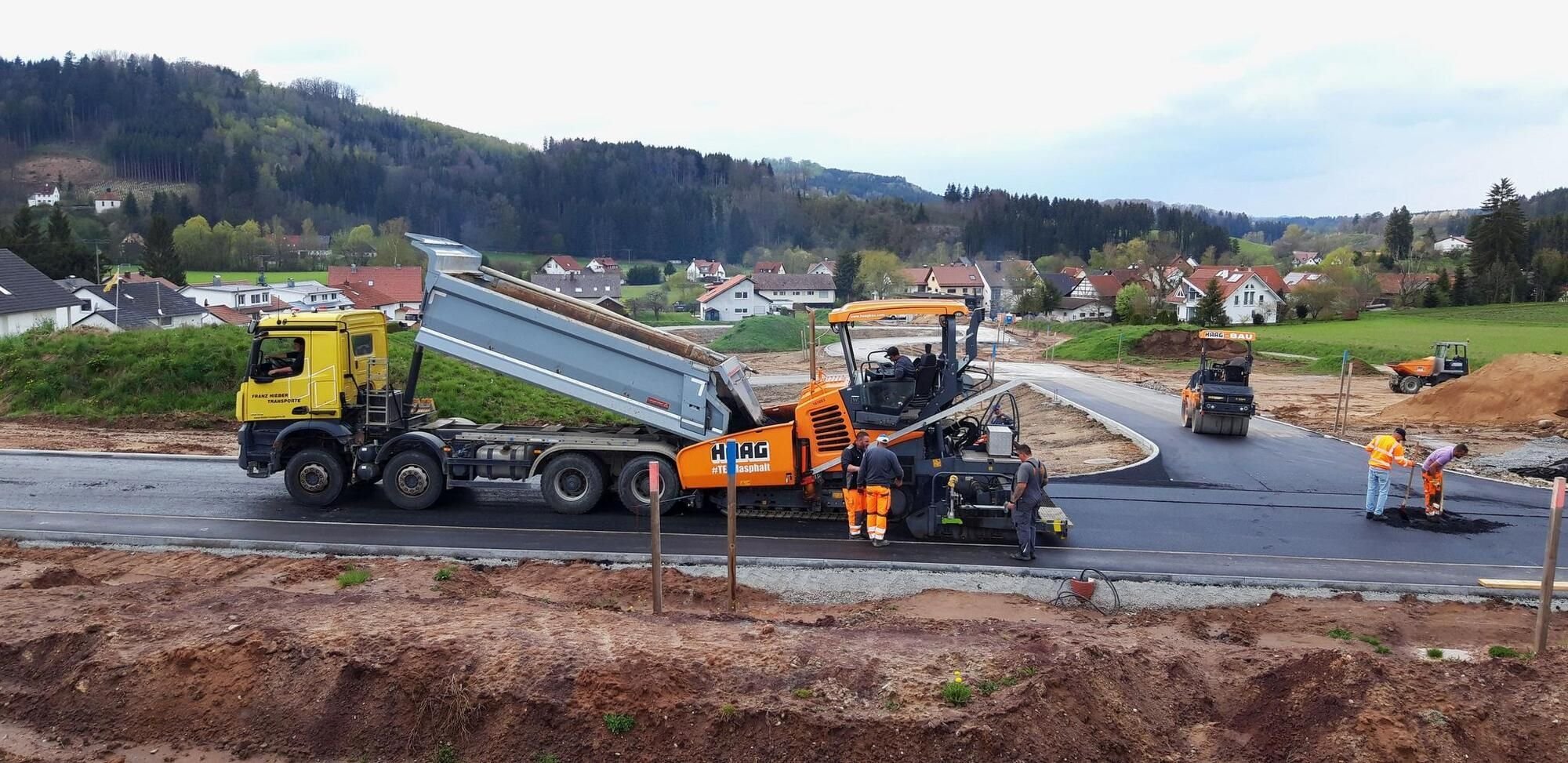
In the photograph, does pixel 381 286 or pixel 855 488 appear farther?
pixel 381 286

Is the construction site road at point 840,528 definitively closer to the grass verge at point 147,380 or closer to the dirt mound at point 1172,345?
the grass verge at point 147,380

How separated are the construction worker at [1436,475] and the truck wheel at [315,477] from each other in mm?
14769

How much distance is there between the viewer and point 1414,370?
34406 millimetres

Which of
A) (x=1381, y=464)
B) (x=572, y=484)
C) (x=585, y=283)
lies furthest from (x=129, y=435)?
(x=585, y=283)

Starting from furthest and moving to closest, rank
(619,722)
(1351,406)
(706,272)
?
(706,272) → (1351,406) → (619,722)

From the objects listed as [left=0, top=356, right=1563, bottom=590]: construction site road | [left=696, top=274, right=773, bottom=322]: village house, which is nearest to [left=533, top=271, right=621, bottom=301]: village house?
[left=696, top=274, right=773, bottom=322]: village house

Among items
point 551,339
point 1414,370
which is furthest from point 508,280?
point 1414,370

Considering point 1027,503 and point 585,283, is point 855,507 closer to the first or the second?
point 1027,503

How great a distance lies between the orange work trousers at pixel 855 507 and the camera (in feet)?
38.7

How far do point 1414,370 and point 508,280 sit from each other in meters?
33.6

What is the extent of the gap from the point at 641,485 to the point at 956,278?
8820 cm

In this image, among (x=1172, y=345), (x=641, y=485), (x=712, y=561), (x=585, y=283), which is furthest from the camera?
(x=585, y=283)

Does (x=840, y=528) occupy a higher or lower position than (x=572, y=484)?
lower

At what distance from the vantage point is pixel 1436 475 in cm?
1322
